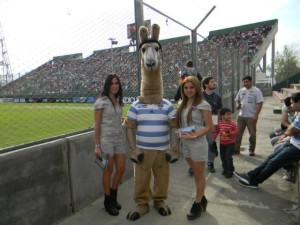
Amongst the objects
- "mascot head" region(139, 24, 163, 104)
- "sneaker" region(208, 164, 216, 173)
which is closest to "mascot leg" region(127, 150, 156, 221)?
"mascot head" region(139, 24, 163, 104)

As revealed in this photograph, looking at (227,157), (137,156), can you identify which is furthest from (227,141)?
(137,156)

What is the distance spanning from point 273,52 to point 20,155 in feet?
147

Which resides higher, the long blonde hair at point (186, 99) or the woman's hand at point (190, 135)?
the long blonde hair at point (186, 99)

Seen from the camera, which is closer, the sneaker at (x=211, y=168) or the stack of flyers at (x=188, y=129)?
the stack of flyers at (x=188, y=129)

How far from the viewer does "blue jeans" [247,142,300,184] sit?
440 centimetres

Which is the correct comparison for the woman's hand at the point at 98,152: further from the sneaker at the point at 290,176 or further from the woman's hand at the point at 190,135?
the sneaker at the point at 290,176

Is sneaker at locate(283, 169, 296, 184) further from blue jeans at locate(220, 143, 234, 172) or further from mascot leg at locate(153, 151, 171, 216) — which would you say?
mascot leg at locate(153, 151, 171, 216)

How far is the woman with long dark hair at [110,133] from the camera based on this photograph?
12.7 ft

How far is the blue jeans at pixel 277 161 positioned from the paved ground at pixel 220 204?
9.7 inches

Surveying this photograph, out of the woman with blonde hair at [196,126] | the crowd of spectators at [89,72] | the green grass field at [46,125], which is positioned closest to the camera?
the woman with blonde hair at [196,126]

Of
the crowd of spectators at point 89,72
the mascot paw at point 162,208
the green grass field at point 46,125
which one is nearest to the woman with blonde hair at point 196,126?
the mascot paw at point 162,208

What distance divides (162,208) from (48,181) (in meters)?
1.48

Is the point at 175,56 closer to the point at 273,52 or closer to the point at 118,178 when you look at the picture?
the point at 118,178

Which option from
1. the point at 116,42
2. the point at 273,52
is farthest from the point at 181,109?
the point at 273,52
